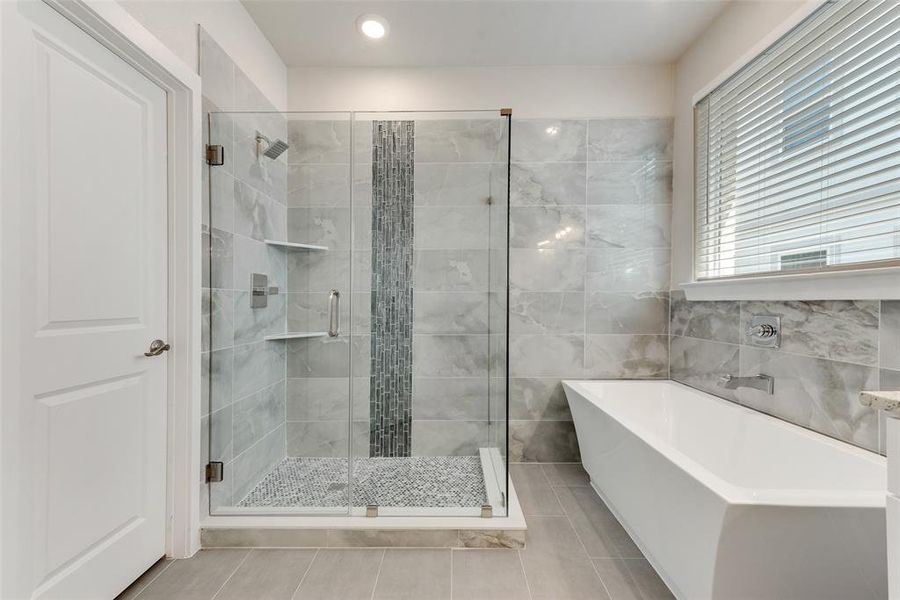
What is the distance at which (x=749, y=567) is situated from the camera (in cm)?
108

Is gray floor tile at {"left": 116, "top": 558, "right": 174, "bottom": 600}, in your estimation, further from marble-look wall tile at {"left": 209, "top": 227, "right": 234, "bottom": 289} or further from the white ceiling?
the white ceiling

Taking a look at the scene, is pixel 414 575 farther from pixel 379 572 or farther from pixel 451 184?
pixel 451 184

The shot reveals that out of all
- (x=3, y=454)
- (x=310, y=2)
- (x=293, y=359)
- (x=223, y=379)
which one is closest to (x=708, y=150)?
(x=310, y=2)

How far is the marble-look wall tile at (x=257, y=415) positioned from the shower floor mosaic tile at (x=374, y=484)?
20 centimetres

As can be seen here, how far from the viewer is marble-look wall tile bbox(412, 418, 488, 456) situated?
7.33 feet

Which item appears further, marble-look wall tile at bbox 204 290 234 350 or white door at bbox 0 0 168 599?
marble-look wall tile at bbox 204 290 234 350

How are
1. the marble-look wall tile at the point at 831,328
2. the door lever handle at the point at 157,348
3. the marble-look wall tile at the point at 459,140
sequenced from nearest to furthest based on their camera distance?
1. the marble-look wall tile at the point at 831,328
2. the door lever handle at the point at 157,348
3. the marble-look wall tile at the point at 459,140

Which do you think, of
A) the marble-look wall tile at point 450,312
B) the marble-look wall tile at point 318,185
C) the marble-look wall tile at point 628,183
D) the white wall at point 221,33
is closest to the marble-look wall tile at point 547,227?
the marble-look wall tile at point 628,183

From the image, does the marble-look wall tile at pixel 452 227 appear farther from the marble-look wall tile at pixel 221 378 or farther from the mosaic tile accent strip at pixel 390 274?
the marble-look wall tile at pixel 221 378

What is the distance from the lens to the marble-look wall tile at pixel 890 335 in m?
1.39

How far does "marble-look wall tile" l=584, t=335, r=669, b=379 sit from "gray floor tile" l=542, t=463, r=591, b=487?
2.06 ft


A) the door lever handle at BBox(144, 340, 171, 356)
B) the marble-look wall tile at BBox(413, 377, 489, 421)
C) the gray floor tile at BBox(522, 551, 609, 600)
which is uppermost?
the door lever handle at BBox(144, 340, 171, 356)

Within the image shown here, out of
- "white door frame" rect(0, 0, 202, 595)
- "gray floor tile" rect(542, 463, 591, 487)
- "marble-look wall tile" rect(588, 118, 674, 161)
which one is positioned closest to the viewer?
"white door frame" rect(0, 0, 202, 595)

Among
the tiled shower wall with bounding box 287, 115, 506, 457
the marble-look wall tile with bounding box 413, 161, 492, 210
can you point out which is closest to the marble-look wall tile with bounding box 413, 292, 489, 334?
the tiled shower wall with bounding box 287, 115, 506, 457
